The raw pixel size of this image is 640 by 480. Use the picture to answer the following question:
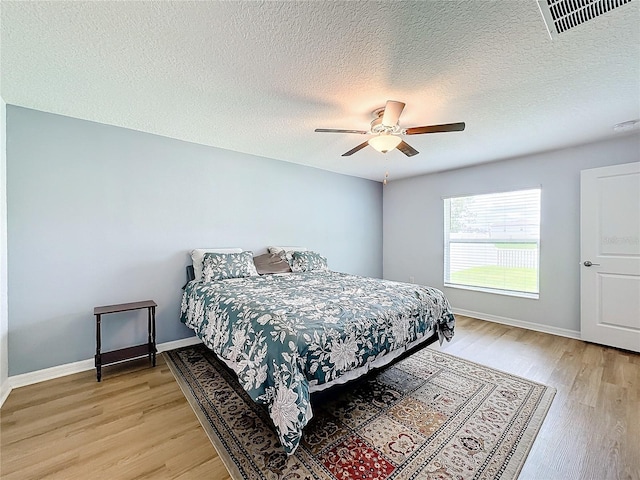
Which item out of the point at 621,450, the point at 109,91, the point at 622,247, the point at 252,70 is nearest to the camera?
the point at 621,450

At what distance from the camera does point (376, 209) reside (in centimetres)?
562

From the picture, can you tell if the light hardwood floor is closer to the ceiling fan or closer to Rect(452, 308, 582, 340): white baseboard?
Rect(452, 308, 582, 340): white baseboard

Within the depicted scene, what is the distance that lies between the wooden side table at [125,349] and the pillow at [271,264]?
1.26 m

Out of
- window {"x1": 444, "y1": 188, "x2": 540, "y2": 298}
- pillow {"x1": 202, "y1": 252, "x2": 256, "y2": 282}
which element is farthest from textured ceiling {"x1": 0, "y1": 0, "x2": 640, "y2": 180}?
pillow {"x1": 202, "y1": 252, "x2": 256, "y2": 282}

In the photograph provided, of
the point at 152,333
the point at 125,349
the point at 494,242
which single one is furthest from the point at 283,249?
the point at 494,242

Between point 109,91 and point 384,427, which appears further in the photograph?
point 109,91

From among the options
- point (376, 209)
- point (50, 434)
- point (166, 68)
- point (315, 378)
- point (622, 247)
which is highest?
point (166, 68)

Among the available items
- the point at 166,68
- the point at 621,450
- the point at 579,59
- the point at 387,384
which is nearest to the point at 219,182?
the point at 166,68

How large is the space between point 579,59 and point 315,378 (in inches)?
103

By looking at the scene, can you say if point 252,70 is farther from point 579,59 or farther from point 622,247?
point 622,247

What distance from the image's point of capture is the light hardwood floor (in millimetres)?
1504

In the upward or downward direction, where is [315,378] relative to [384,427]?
upward

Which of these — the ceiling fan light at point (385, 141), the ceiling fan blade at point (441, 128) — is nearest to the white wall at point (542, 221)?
the ceiling fan blade at point (441, 128)

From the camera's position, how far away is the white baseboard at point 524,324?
348 centimetres
